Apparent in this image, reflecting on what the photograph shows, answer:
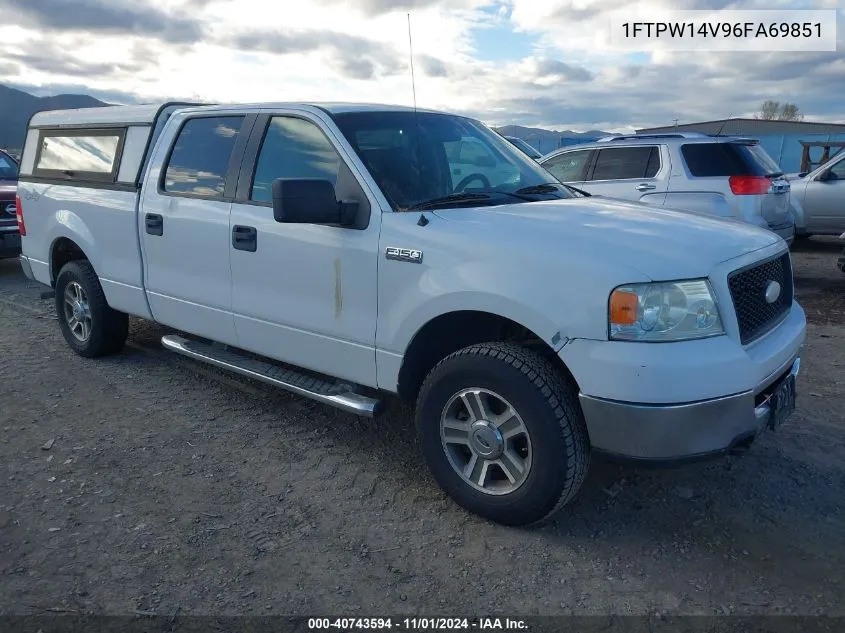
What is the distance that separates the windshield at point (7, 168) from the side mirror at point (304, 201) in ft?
31.7

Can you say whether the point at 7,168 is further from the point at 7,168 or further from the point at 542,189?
the point at 542,189

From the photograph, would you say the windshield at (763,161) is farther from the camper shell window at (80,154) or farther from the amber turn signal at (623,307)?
the camper shell window at (80,154)

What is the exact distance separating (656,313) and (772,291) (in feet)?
2.89

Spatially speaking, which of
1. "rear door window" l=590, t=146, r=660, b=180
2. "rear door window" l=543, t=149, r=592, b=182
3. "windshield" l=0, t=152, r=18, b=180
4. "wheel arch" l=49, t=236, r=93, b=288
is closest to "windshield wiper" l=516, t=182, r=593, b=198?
"wheel arch" l=49, t=236, r=93, b=288

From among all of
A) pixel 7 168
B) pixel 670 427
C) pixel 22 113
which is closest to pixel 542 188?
pixel 670 427

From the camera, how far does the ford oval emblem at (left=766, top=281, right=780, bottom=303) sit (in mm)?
3158

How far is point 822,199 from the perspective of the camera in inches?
400

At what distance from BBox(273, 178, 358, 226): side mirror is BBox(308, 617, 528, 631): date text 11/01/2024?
175 cm

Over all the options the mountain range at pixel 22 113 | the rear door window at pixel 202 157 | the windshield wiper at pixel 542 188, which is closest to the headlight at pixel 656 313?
the windshield wiper at pixel 542 188

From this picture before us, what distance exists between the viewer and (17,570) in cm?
286

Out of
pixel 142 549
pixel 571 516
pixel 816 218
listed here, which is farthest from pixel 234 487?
pixel 816 218

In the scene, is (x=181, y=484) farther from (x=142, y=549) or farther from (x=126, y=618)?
(x=126, y=618)

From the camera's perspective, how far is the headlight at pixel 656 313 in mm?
2668

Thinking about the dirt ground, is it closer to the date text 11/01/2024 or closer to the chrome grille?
the date text 11/01/2024
